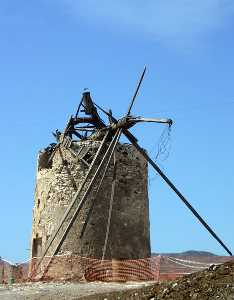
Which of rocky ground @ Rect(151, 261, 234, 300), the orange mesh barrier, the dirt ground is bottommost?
rocky ground @ Rect(151, 261, 234, 300)

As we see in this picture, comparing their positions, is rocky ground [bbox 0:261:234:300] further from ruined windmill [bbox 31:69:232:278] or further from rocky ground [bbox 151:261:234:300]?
ruined windmill [bbox 31:69:232:278]

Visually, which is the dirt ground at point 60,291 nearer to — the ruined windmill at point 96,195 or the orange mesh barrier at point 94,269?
the orange mesh barrier at point 94,269

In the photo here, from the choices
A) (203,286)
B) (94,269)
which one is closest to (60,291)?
(203,286)

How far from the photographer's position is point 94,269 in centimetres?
2339

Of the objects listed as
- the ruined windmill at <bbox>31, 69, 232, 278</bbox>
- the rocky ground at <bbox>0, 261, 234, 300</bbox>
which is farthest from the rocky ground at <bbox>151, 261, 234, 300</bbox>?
the ruined windmill at <bbox>31, 69, 232, 278</bbox>

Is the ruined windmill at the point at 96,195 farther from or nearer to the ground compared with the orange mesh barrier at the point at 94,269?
farther from the ground

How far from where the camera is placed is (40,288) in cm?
1819

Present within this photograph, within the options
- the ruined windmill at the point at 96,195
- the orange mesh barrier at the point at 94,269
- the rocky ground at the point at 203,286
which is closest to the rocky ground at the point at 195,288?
the rocky ground at the point at 203,286

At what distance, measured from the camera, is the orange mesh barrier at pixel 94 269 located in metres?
21.8

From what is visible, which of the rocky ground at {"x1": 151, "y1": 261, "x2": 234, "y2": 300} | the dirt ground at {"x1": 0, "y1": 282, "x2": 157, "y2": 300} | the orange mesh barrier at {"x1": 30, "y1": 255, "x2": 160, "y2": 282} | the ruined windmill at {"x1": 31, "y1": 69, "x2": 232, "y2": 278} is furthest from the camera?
the ruined windmill at {"x1": 31, "y1": 69, "x2": 232, "y2": 278}

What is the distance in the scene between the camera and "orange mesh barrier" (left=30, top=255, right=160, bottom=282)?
21.8 m

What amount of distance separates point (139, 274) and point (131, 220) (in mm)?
4205

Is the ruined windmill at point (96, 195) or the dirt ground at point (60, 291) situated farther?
the ruined windmill at point (96, 195)

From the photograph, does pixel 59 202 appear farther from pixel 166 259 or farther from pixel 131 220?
pixel 166 259
